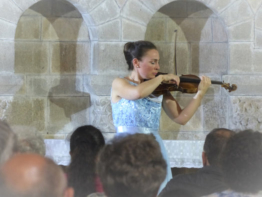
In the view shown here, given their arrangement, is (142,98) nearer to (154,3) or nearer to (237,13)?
(154,3)

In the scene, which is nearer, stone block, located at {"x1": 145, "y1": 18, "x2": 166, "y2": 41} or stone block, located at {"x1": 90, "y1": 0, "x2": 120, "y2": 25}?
stone block, located at {"x1": 90, "y1": 0, "x2": 120, "y2": 25}

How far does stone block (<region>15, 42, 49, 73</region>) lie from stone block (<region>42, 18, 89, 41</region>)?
0.15 meters

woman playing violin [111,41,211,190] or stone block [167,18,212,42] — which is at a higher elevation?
stone block [167,18,212,42]

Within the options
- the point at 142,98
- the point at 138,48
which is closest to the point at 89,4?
the point at 138,48

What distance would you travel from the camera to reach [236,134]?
6.56ft

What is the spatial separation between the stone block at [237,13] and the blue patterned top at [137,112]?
1.92 m

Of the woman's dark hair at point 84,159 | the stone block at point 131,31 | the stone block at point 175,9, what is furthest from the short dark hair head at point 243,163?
the stone block at point 175,9

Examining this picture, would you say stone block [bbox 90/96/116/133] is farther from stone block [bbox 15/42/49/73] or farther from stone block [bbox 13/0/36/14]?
stone block [bbox 13/0/36/14]

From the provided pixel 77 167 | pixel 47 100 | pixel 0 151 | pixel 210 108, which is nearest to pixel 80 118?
pixel 47 100

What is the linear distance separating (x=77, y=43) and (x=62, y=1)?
1.55 feet

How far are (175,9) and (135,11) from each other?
682mm

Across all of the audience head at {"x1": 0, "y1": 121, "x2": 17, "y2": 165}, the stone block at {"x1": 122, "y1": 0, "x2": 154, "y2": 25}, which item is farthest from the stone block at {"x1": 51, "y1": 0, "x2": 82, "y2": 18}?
the audience head at {"x1": 0, "y1": 121, "x2": 17, "y2": 165}

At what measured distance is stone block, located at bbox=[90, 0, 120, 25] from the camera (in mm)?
4277

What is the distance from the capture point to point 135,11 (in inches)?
169
